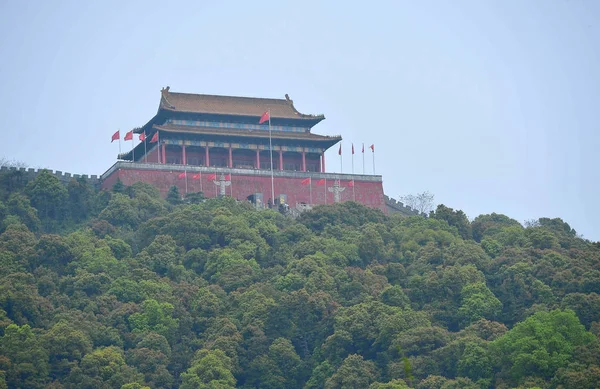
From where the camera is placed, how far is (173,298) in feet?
216

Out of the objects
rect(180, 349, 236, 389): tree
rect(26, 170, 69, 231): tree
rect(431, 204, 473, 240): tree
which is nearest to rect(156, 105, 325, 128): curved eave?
rect(26, 170, 69, 231): tree

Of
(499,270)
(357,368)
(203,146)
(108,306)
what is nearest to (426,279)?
(499,270)

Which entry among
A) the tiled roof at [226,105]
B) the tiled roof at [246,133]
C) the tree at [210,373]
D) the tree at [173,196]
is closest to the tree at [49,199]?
the tree at [173,196]

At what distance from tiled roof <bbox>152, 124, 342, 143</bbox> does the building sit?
16 mm

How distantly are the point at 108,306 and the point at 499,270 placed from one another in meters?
16.4

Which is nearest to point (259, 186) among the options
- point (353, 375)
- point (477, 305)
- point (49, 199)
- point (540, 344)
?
point (49, 199)

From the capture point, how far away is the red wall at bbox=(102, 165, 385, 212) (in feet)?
272

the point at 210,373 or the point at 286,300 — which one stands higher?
the point at 286,300

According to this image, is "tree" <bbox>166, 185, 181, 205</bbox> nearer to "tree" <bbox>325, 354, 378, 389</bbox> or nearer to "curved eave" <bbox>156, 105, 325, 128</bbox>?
"curved eave" <bbox>156, 105, 325, 128</bbox>

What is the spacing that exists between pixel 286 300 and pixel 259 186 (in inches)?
804

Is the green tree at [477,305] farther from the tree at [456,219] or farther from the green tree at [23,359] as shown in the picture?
the green tree at [23,359]

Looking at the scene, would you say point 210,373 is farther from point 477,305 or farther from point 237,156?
point 237,156

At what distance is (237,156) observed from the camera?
86.6 meters

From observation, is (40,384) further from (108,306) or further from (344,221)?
(344,221)
